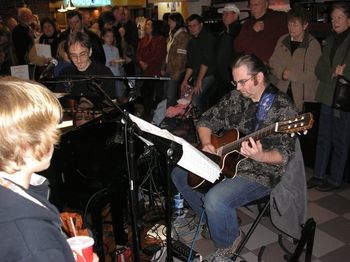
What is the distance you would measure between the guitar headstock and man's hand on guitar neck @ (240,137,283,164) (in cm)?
14

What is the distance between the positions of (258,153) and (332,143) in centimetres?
155

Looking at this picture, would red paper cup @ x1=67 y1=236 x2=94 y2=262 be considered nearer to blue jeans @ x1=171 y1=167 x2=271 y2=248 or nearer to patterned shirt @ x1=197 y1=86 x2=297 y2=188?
blue jeans @ x1=171 y1=167 x2=271 y2=248

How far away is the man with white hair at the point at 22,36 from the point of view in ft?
19.7

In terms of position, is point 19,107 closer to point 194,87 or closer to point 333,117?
point 333,117

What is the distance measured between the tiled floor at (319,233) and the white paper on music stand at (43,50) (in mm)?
2797

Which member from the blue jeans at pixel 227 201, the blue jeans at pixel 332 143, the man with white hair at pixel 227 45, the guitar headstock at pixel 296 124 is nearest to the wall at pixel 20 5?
the man with white hair at pixel 227 45

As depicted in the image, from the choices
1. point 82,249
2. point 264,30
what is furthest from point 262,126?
point 264,30

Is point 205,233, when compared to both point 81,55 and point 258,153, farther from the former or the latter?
point 81,55

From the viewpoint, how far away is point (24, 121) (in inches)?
39.8

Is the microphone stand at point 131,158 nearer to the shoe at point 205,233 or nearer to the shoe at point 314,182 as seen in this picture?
the shoe at point 205,233

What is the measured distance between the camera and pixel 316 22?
4.61 m

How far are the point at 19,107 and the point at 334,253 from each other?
2244 mm

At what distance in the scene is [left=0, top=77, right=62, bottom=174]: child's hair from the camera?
1.00m

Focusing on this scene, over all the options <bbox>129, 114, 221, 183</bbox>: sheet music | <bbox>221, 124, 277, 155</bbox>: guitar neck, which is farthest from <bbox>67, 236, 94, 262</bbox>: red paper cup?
<bbox>221, 124, 277, 155</bbox>: guitar neck
